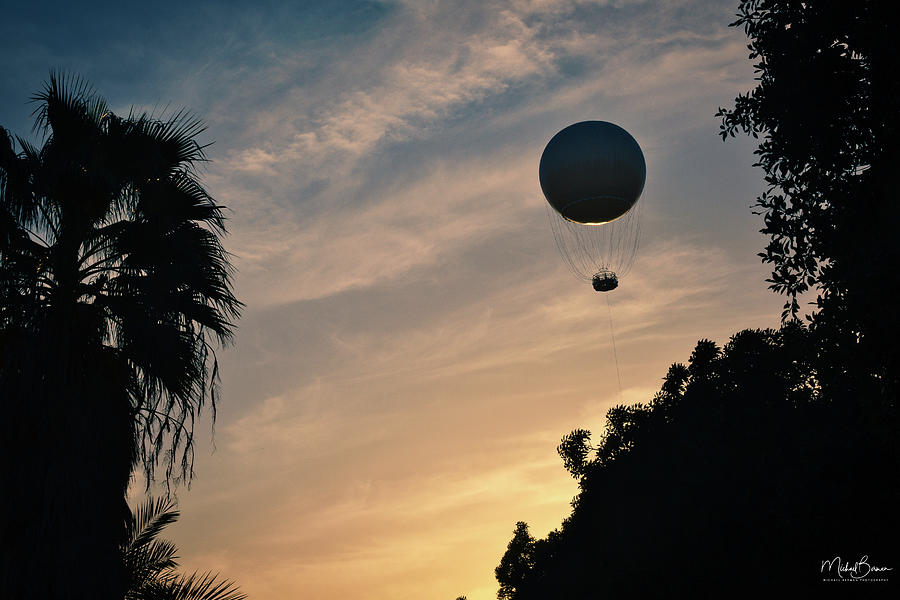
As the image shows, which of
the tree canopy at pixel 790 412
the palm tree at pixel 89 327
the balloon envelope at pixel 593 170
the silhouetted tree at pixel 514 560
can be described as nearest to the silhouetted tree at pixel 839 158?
the tree canopy at pixel 790 412

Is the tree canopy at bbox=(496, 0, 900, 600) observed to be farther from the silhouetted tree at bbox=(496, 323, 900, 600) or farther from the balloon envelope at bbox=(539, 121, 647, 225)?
the balloon envelope at bbox=(539, 121, 647, 225)

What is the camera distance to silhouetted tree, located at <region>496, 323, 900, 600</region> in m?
16.8

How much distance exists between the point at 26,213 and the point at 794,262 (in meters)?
10.9

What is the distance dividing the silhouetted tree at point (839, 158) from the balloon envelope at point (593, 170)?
13807 mm

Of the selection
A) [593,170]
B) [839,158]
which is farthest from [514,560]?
[839,158]

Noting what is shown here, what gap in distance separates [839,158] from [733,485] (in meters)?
14.8

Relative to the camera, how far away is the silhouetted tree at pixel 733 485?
16828 mm

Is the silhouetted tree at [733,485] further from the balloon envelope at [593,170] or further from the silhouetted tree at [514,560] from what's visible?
the silhouetted tree at [514,560]

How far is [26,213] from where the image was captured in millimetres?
9602

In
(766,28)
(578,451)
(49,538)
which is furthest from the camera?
(578,451)

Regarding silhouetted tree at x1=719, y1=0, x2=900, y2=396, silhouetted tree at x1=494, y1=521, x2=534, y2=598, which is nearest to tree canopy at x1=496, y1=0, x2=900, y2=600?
silhouetted tree at x1=719, y1=0, x2=900, y2=396

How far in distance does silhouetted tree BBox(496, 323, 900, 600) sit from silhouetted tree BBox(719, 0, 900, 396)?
0.83 meters

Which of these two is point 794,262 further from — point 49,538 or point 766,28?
point 49,538

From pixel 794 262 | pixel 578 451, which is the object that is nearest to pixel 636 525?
pixel 578 451
